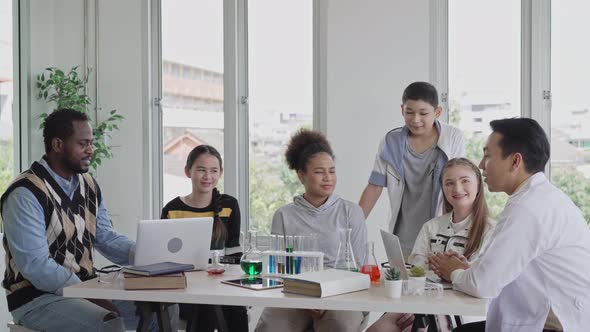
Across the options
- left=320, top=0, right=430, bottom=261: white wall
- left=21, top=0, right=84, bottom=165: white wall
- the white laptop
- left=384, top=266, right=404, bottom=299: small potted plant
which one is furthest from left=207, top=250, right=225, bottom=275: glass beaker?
left=21, top=0, right=84, bottom=165: white wall

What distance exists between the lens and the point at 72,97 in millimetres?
5168

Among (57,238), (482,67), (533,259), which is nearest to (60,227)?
(57,238)

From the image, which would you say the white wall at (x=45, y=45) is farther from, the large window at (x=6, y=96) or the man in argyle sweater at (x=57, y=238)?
the man in argyle sweater at (x=57, y=238)

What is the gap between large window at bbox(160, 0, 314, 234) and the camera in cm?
523

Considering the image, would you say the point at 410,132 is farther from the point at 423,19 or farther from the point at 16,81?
the point at 16,81

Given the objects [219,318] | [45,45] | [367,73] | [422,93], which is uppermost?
[45,45]

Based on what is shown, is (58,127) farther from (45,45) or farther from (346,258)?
(45,45)

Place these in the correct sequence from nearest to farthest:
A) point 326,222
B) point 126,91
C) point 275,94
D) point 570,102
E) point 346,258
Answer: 1. point 346,258
2. point 326,222
3. point 570,102
4. point 275,94
5. point 126,91

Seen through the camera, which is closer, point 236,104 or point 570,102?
point 570,102

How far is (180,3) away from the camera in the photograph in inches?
219

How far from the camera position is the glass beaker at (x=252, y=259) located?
283cm

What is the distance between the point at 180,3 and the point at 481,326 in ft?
12.4

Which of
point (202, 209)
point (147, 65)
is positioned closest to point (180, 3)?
point (147, 65)

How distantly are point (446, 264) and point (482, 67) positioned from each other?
2.37 m
